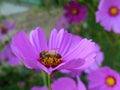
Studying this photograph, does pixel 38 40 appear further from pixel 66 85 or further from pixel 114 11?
pixel 114 11

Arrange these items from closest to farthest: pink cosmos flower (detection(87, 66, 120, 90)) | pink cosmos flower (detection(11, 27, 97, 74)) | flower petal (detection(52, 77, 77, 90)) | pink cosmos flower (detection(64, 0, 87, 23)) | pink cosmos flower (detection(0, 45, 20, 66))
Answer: pink cosmos flower (detection(11, 27, 97, 74)), flower petal (detection(52, 77, 77, 90)), pink cosmos flower (detection(87, 66, 120, 90)), pink cosmos flower (detection(64, 0, 87, 23)), pink cosmos flower (detection(0, 45, 20, 66))

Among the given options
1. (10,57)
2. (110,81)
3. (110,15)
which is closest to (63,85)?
(110,81)

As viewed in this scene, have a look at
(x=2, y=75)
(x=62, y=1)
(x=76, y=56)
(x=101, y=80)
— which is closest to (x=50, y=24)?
(x=2, y=75)

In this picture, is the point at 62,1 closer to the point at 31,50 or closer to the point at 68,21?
the point at 68,21

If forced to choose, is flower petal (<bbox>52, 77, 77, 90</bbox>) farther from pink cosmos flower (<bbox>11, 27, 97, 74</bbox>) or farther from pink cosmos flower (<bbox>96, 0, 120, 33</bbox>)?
pink cosmos flower (<bbox>96, 0, 120, 33</bbox>)

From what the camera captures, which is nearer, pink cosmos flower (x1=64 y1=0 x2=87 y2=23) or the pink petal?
the pink petal

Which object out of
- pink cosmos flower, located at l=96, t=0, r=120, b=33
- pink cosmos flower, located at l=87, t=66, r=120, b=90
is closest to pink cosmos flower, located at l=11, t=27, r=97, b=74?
pink cosmos flower, located at l=87, t=66, r=120, b=90

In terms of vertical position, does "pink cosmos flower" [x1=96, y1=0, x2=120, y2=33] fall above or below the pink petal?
below
